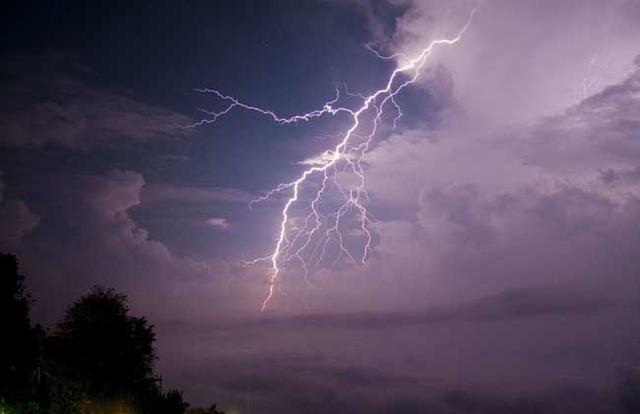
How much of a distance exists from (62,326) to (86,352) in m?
2.14

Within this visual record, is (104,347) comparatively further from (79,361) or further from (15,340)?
(15,340)

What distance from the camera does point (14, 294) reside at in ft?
82.1

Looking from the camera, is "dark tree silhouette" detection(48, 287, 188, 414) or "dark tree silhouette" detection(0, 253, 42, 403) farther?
"dark tree silhouette" detection(48, 287, 188, 414)

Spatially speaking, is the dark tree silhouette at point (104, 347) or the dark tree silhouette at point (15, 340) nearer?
the dark tree silhouette at point (15, 340)

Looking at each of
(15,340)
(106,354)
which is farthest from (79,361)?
(15,340)

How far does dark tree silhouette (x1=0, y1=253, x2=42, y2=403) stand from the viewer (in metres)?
23.8

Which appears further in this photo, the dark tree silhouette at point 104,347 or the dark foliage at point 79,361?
the dark tree silhouette at point 104,347

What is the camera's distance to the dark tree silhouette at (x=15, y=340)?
2381 centimetres

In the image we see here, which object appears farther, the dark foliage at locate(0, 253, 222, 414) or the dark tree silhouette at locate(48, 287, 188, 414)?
the dark tree silhouette at locate(48, 287, 188, 414)

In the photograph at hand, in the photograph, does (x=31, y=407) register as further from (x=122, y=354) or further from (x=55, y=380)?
(x=122, y=354)

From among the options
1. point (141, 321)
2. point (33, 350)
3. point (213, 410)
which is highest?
point (141, 321)

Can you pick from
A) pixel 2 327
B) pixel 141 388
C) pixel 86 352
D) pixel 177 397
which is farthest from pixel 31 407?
pixel 177 397

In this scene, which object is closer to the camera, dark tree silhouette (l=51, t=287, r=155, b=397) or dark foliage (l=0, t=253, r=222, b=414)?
dark foliage (l=0, t=253, r=222, b=414)

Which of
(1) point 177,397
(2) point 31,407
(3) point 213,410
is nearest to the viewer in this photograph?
(2) point 31,407
